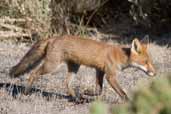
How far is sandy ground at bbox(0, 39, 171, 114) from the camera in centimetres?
716

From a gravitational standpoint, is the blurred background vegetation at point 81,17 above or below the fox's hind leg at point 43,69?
above

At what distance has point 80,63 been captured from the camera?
26.9 feet

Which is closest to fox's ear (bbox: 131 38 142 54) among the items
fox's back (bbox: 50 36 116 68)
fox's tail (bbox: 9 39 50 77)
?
fox's back (bbox: 50 36 116 68)

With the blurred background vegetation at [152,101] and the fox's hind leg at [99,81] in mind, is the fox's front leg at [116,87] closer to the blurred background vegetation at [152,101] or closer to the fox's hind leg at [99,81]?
the fox's hind leg at [99,81]

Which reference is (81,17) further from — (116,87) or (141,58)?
(116,87)

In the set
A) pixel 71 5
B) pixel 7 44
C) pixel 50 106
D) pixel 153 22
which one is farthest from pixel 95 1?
pixel 50 106

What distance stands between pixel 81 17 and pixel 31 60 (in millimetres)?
7117

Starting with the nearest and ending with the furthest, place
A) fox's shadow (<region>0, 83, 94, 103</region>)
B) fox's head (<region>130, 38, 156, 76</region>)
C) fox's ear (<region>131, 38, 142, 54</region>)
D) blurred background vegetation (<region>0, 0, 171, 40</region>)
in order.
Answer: fox's shadow (<region>0, 83, 94, 103</region>), fox's head (<region>130, 38, 156, 76</region>), fox's ear (<region>131, 38, 142, 54</region>), blurred background vegetation (<region>0, 0, 171, 40</region>)

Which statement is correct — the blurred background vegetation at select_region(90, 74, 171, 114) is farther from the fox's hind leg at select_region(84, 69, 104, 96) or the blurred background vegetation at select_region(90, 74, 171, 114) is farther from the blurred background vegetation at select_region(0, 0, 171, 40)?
the blurred background vegetation at select_region(0, 0, 171, 40)

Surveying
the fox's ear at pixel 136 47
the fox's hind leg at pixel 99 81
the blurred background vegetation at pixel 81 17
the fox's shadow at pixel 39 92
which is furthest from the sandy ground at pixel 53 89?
the blurred background vegetation at pixel 81 17

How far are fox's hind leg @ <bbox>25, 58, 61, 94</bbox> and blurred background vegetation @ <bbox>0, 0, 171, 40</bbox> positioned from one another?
5.54 meters

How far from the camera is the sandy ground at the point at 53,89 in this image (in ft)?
23.5

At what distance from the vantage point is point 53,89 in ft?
28.3

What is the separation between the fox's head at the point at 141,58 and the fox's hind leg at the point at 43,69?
3.80ft
